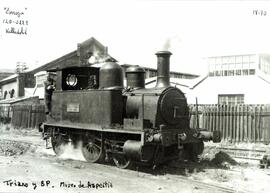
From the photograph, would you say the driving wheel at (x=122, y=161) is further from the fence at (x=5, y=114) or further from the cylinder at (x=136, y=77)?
the fence at (x=5, y=114)

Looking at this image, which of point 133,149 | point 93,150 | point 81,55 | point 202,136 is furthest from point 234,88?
point 81,55

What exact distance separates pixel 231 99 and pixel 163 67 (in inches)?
466

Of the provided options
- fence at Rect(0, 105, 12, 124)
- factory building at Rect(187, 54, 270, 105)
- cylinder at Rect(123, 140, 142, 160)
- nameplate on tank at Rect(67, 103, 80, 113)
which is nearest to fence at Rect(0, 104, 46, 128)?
fence at Rect(0, 105, 12, 124)

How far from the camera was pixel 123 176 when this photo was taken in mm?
9281

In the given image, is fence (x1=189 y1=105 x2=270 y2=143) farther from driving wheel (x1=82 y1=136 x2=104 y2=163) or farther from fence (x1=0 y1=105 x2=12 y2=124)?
fence (x1=0 y1=105 x2=12 y2=124)

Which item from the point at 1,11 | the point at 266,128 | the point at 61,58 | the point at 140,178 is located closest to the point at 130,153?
the point at 140,178

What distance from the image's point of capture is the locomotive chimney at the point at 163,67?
34.7 ft

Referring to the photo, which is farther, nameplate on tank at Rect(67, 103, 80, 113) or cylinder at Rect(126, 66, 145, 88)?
nameplate on tank at Rect(67, 103, 80, 113)

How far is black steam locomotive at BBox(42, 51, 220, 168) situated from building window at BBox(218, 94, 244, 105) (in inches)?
417

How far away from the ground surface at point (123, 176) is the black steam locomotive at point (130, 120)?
502 mm

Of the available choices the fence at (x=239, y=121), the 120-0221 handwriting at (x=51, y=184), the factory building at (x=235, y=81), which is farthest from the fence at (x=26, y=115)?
the 120-0221 handwriting at (x=51, y=184)

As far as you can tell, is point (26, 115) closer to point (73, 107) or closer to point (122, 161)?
point (73, 107)

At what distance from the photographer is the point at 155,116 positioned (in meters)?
10.2

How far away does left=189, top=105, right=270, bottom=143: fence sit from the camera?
1573cm
